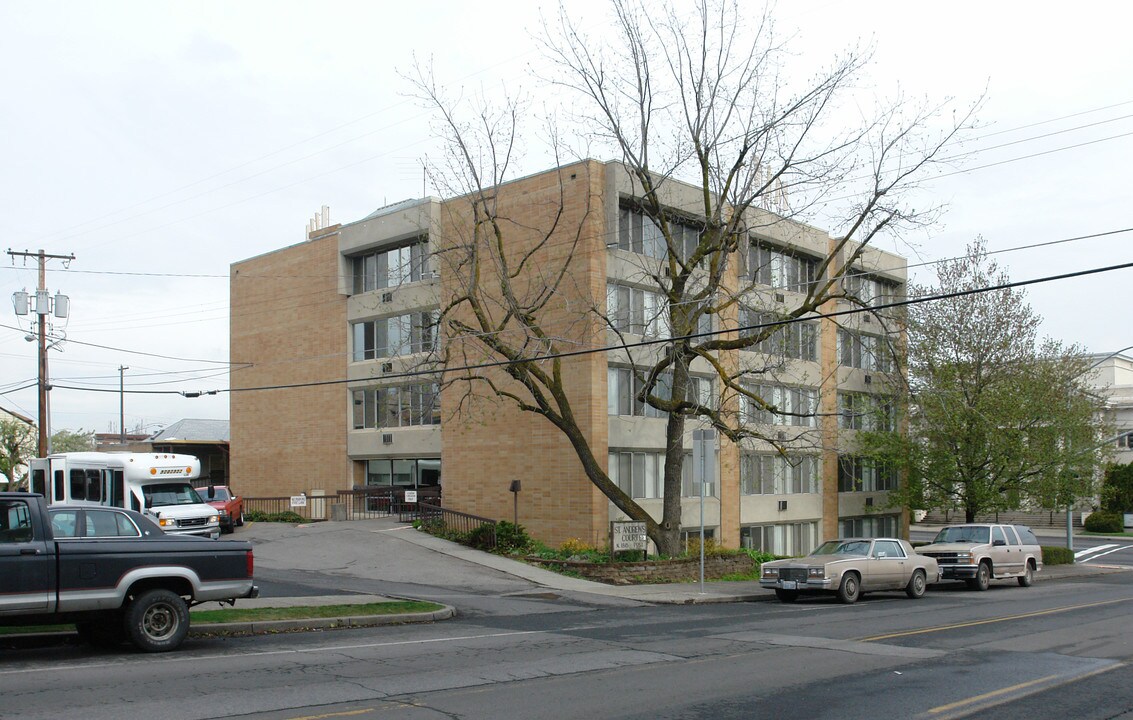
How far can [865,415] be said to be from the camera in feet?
123

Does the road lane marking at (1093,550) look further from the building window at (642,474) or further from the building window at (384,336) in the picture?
the building window at (384,336)

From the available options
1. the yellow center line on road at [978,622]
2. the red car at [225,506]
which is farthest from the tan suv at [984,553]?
the red car at [225,506]

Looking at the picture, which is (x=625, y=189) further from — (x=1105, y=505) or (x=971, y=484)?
(x=1105, y=505)

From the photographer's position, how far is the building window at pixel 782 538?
113ft

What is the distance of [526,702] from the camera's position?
9250mm

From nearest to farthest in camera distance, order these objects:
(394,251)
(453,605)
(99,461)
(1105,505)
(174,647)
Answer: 1. (174,647)
2. (453,605)
3. (99,461)
4. (394,251)
5. (1105,505)

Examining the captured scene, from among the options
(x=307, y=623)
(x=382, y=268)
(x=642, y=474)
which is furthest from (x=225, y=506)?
(x=307, y=623)

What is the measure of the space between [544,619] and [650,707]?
24.4 feet

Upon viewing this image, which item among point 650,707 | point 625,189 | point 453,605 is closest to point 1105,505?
point 625,189

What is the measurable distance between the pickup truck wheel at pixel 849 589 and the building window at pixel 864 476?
1770 centimetres

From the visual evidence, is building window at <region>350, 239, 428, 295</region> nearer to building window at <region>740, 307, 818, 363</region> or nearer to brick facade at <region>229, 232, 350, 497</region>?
brick facade at <region>229, 232, 350, 497</region>

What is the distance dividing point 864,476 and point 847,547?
20.5m

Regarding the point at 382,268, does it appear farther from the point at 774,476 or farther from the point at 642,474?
the point at 774,476

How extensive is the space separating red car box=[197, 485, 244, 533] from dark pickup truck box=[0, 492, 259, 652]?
61.6ft
